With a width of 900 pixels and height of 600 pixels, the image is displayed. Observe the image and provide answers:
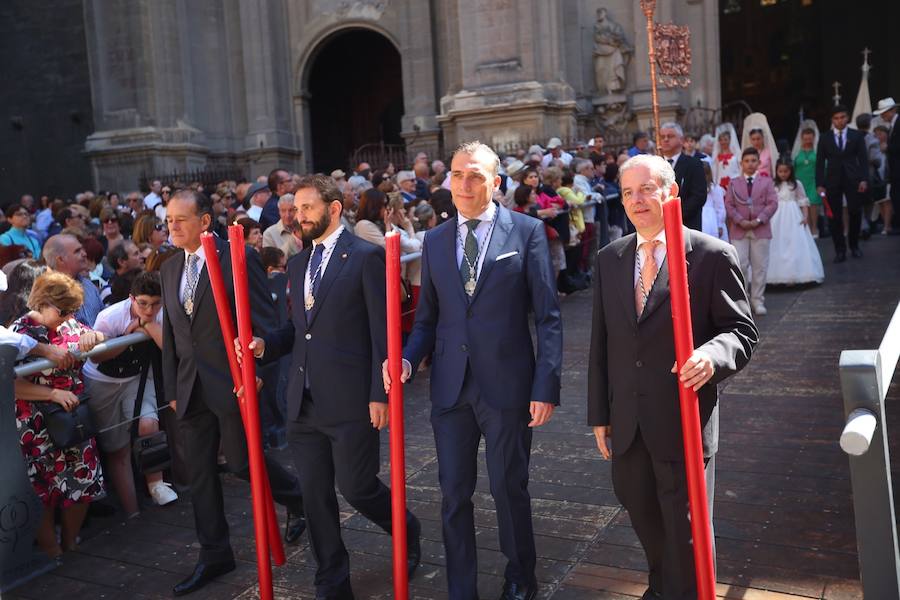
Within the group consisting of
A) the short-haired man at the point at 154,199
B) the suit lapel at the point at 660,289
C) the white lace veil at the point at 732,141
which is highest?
the white lace veil at the point at 732,141

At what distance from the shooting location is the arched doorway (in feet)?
90.0

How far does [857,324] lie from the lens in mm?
9008

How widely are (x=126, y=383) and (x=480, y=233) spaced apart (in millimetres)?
2857

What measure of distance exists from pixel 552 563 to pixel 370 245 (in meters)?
1.78

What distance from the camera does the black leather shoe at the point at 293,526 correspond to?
202 inches

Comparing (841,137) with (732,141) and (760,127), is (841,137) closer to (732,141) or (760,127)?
(760,127)

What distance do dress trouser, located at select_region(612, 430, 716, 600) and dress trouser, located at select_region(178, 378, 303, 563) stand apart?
2.04m

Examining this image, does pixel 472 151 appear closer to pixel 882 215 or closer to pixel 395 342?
pixel 395 342

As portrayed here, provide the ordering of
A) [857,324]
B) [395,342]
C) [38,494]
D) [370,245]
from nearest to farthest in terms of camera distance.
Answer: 1. [395,342]
2. [370,245]
3. [38,494]
4. [857,324]

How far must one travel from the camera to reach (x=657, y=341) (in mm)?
3521

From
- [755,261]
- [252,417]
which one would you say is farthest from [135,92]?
[252,417]

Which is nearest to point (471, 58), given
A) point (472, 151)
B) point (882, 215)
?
point (882, 215)

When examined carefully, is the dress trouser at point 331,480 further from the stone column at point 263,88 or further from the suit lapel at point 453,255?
the stone column at point 263,88

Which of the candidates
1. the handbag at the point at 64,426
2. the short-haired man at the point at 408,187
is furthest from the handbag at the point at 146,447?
the short-haired man at the point at 408,187
